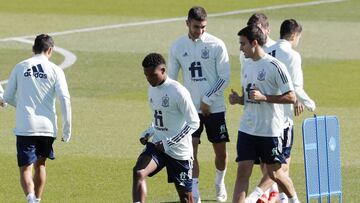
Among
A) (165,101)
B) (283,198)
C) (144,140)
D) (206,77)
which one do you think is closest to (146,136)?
(144,140)

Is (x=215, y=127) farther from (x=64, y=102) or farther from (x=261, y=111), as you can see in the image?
(x=64, y=102)

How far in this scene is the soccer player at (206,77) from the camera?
16.0m

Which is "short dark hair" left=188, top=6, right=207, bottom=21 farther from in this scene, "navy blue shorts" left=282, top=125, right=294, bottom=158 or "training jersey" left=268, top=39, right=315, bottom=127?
"navy blue shorts" left=282, top=125, right=294, bottom=158

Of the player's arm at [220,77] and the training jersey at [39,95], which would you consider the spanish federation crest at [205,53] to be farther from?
the training jersey at [39,95]

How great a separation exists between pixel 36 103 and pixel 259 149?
9.21ft

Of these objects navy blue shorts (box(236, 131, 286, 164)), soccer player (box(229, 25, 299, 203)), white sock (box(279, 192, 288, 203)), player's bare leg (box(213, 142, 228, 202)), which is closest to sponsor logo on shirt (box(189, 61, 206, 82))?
player's bare leg (box(213, 142, 228, 202))

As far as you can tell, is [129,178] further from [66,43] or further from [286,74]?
[66,43]

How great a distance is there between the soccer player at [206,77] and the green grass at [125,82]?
753 mm

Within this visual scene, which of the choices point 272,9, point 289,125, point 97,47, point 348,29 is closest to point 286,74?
point 289,125

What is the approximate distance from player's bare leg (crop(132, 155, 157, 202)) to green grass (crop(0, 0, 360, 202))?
6.78ft

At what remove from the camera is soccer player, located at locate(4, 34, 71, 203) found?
14789 millimetres

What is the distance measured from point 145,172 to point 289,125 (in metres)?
2.35

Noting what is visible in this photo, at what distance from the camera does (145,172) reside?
1369 cm

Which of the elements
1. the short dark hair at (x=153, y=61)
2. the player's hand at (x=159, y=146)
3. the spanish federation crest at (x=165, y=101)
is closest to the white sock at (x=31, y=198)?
the player's hand at (x=159, y=146)
